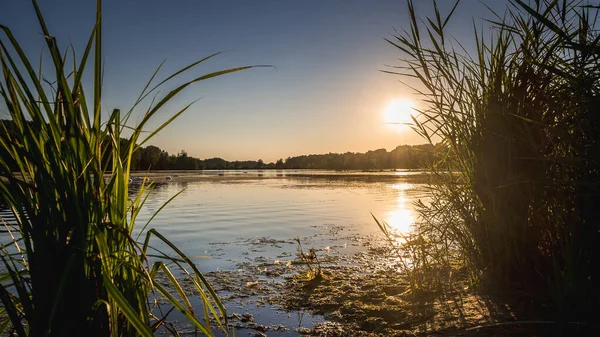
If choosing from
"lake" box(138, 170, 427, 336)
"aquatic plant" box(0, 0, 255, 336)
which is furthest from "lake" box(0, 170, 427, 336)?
"aquatic plant" box(0, 0, 255, 336)

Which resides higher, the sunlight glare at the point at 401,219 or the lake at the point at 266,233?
the sunlight glare at the point at 401,219

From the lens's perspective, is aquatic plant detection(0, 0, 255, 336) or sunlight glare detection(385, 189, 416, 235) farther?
sunlight glare detection(385, 189, 416, 235)

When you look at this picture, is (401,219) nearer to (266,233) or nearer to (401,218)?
(401,218)

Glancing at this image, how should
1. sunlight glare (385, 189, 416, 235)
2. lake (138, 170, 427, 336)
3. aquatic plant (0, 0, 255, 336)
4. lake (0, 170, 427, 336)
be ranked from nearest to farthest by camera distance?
aquatic plant (0, 0, 255, 336) → lake (0, 170, 427, 336) → lake (138, 170, 427, 336) → sunlight glare (385, 189, 416, 235)

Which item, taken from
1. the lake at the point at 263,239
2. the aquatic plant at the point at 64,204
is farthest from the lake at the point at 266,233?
the aquatic plant at the point at 64,204

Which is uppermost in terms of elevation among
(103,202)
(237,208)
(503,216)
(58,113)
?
(58,113)

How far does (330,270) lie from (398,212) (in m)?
8.59

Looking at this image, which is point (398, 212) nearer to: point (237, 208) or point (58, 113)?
point (237, 208)

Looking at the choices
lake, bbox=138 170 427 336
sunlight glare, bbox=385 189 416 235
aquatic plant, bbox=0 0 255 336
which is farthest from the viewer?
sunlight glare, bbox=385 189 416 235

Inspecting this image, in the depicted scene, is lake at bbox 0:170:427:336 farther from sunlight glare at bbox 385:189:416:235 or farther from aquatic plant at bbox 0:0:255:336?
aquatic plant at bbox 0:0:255:336

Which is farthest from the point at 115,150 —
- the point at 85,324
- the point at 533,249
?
the point at 533,249

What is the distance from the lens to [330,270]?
6191 mm

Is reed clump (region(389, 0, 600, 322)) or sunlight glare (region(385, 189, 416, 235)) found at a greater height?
reed clump (region(389, 0, 600, 322))

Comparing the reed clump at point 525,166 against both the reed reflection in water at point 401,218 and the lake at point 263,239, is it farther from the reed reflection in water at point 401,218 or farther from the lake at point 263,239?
the reed reflection in water at point 401,218
